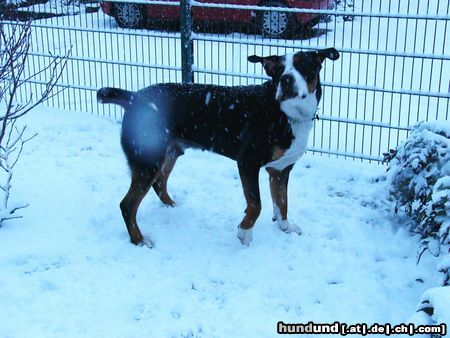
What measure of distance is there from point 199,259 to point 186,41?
122 inches

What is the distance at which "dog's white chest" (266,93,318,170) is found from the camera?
4.08 m

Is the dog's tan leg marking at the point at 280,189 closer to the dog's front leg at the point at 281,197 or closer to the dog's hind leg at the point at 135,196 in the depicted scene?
the dog's front leg at the point at 281,197

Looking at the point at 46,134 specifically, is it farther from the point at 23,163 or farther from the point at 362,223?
the point at 362,223

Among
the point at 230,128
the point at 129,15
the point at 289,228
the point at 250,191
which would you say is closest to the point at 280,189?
the point at 289,228

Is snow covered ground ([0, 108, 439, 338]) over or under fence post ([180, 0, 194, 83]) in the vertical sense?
under

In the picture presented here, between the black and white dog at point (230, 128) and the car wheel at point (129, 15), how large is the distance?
354 centimetres

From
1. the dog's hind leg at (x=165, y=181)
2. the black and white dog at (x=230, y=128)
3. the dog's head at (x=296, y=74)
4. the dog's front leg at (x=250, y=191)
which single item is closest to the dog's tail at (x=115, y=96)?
the black and white dog at (x=230, y=128)

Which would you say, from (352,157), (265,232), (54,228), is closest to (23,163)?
(54,228)

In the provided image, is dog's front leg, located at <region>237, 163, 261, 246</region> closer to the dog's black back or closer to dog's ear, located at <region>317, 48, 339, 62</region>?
the dog's black back

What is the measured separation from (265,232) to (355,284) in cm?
97

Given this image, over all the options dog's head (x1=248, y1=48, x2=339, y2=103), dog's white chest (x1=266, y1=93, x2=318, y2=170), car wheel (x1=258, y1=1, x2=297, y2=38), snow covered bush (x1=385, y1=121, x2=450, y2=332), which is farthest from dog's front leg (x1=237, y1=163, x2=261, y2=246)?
car wheel (x1=258, y1=1, x2=297, y2=38)

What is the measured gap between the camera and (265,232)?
4.52m

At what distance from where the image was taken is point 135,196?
4.29 m

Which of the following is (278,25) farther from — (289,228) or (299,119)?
(289,228)
